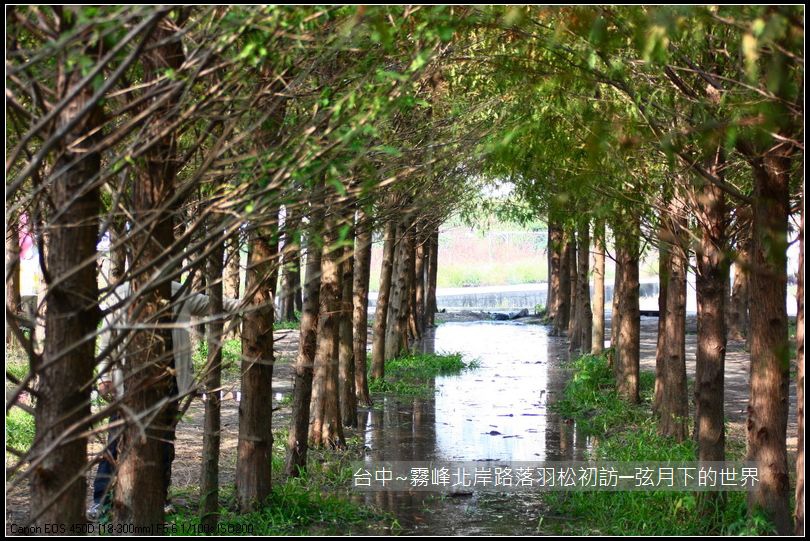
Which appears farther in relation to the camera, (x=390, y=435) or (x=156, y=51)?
(x=390, y=435)

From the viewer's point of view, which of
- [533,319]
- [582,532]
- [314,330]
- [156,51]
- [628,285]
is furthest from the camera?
[533,319]

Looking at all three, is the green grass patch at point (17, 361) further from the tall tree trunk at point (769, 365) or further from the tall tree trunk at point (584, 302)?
the tall tree trunk at point (584, 302)

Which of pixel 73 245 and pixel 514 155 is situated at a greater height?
pixel 514 155

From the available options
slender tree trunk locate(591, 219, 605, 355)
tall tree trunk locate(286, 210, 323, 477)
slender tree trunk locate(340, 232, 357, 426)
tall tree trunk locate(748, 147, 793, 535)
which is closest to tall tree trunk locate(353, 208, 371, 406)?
slender tree trunk locate(340, 232, 357, 426)

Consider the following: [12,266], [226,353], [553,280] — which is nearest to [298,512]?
[12,266]

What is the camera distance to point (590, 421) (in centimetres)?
1422

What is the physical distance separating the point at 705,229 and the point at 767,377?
5.64 ft

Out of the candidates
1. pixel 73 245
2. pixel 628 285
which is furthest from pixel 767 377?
pixel 628 285

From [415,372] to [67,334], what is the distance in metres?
16.8

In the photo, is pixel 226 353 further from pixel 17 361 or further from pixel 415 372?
pixel 17 361

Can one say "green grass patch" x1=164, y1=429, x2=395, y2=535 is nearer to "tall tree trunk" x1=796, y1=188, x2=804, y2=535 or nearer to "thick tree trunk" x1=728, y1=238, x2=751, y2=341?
"tall tree trunk" x1=796, y1=188, x2=804, y2=535

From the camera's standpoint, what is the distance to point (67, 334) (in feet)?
13.2

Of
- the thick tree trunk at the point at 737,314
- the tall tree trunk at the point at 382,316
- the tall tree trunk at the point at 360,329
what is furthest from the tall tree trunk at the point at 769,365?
the thick tree trunk at the point at 737,314

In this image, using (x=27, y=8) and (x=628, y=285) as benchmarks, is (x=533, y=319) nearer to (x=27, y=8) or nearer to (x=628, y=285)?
(x=628, y=285)
